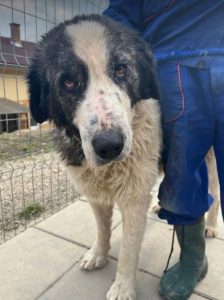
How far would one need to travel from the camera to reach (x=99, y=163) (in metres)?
1.34

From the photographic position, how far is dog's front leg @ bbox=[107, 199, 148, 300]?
5.38 feet

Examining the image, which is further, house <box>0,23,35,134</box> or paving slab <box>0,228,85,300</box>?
house <box>0,23,35,134</box>

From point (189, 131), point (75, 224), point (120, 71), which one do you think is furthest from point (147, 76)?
point (75, 224)

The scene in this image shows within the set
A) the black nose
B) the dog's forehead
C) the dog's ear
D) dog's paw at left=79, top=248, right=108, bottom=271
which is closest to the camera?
the black nose

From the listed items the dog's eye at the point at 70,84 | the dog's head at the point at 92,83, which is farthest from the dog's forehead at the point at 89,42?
the dog's eye at the point at 70,84

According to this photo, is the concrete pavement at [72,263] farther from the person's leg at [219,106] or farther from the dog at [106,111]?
the person's leg at [219,106]

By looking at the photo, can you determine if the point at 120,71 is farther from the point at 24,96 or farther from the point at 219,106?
the point at 24,96

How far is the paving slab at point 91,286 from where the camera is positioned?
1746 millimetres

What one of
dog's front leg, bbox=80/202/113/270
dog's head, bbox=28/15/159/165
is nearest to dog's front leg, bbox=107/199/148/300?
dog's front leg, bbox=80/202/113/270

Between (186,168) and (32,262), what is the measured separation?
122 cm

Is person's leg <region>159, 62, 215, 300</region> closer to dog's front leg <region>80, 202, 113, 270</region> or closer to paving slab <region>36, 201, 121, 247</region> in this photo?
dog's front leg <region>80, 202, 113, 270</region>

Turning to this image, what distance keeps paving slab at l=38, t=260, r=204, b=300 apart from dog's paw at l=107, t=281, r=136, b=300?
0.05 m

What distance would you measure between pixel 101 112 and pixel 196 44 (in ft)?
1.94

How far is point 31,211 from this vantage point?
282 centimetres
